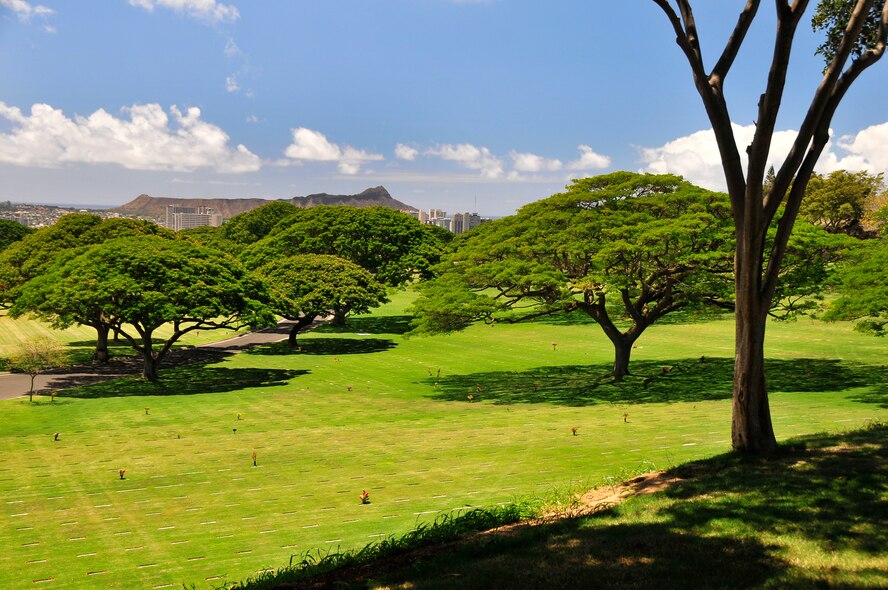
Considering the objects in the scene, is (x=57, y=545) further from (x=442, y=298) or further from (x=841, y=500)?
(x=442, y=298)

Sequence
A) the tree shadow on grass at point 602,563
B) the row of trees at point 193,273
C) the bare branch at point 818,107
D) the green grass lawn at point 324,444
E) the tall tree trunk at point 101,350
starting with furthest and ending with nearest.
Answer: the tall tree trunk at point 101,350, the row of trees at point 193,273, the green grass lawn at point 324,444, the bare branch at point 818,107, the tree shadow on grass at point 602,563

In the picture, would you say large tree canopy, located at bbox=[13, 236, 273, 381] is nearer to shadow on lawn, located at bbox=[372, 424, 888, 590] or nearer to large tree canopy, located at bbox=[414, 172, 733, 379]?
large tree canopy, located at bbox=[414, 172, 733, 379]

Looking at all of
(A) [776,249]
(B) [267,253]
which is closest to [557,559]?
(A) [776,249]

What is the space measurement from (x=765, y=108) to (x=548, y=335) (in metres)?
40.8

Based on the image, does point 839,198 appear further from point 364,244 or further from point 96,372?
point 96,372

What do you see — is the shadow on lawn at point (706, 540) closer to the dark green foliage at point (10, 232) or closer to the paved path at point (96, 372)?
the paved path at point (96, 372)

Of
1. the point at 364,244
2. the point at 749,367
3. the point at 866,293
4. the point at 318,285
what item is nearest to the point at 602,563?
the point at 749,367

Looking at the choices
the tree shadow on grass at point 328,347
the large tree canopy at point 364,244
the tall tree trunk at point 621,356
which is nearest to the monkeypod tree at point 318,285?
the tree shadow on grass at point 328,347

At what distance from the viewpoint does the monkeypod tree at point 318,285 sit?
148 ft

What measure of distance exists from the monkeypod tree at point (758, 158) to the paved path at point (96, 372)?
101 feet

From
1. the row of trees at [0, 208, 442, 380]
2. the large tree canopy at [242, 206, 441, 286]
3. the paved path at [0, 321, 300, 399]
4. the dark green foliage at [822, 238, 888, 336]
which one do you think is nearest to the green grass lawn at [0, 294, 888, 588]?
the paved path at [0, 321, 300, 399]

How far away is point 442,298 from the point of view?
28406 millimetres

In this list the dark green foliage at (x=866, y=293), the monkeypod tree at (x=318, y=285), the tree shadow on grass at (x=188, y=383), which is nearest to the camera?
the dark green foliage at (x=866, y=293)

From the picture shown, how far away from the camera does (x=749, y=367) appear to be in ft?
38.7
